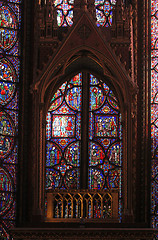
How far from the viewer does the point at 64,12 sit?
54.5ft

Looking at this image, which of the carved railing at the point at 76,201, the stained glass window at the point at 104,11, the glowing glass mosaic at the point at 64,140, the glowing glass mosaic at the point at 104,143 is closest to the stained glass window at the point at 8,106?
the glowing glass mosaic at the point at 64,140

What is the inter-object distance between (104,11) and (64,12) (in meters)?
0.88

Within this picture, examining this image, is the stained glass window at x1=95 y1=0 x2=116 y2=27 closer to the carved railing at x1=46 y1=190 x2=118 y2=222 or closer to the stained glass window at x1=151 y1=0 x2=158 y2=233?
the stained glass window at x1=151 y1=0 x2=158 y2=233

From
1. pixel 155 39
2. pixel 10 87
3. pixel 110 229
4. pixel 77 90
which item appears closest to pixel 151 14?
pixel 155 39

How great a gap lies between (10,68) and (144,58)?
2.86 m

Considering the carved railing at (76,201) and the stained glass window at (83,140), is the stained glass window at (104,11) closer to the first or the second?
the stained glass window at (83,140)

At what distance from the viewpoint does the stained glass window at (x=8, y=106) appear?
1513 cm

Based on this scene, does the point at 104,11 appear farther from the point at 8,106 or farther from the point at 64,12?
the point at 8,106

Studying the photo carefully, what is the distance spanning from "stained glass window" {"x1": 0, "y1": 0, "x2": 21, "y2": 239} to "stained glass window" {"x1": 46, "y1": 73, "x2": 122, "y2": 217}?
753mm

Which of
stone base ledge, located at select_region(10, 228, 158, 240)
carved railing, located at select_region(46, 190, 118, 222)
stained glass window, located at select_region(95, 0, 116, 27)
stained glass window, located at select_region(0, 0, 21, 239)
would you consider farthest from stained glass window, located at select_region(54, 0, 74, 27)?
stone base ledge, located at select_region(10, 228, 158, 240)

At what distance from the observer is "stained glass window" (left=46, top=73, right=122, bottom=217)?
15.6 m

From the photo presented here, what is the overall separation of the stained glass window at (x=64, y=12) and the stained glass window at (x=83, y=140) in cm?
131

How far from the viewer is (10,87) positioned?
51.8 feet

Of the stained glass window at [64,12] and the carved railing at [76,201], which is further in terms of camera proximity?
the stained glass window at [64,12]
